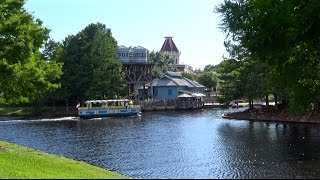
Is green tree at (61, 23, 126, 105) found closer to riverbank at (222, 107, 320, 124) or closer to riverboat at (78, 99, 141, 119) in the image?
riverboat at (78, 99, 141, 119)

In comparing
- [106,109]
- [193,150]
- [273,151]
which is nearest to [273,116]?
[193,150]

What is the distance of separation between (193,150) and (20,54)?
1345cm

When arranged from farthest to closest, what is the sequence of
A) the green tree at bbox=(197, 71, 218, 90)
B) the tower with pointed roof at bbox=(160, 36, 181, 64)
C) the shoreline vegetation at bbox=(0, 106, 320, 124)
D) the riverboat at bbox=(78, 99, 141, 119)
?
the tower with pointed roof at bbox=(160, 36, 181, 64)
the green tree at bbox=(197, 71, 218, 90)
the riverboat at bbox=(78, 99, 141, 119)
the shoreline vegetation at bbox=(0, 106, 320, 124)

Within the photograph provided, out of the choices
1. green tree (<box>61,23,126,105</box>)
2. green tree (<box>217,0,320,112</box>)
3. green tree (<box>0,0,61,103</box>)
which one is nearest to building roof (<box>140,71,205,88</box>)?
green tree (<box>61,23,126,105</box>)

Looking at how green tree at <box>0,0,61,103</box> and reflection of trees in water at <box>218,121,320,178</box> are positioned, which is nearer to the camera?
reflection of trees in water at <box>218,121,320,178</box>

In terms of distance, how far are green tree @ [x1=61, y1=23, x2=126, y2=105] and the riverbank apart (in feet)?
87.1

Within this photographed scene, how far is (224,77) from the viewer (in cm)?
6481

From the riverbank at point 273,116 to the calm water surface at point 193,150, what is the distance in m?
3.60

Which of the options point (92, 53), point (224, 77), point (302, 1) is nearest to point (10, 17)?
point (302, 1)

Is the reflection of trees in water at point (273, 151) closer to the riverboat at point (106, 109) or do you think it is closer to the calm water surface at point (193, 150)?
the calm water surface at point (193, 150)

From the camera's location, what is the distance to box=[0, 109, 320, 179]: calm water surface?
22672 millimetres

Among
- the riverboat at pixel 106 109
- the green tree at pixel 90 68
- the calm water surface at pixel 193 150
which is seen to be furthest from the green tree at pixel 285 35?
the green tree at pixel 90 68

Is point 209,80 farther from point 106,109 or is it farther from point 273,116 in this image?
point 273,116

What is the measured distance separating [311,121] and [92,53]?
44.8m
